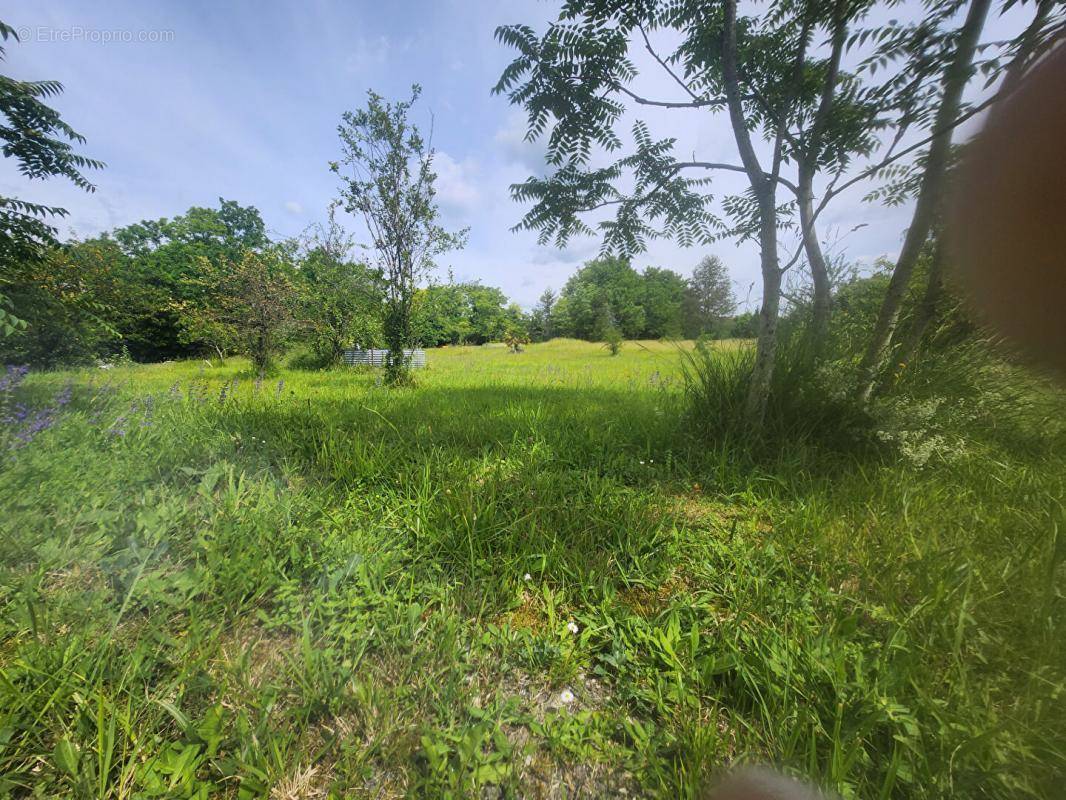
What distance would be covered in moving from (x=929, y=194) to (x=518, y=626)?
3.19 m

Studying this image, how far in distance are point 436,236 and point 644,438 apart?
623cm

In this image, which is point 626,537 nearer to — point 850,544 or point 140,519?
point 850,544

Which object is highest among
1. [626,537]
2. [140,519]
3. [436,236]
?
[436,236]

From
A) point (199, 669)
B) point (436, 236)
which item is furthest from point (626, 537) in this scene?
point (436, 236)

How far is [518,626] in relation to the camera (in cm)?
123

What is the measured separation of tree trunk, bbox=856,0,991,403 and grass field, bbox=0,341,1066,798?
0.69 meters

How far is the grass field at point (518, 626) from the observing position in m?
0.82

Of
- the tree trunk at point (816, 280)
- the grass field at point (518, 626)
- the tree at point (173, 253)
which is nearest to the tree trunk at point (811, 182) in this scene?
the tree trunk at point (816, 280)

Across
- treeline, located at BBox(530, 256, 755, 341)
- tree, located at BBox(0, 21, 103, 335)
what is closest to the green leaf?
tree, located at BBox(0, 21, 103, 335)

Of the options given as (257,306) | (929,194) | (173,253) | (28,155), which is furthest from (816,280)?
(173,253)

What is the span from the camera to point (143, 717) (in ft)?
2.93

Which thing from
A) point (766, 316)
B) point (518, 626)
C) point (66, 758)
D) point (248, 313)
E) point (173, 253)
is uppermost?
point (173, 253)

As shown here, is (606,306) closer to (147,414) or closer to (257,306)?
(257,306)

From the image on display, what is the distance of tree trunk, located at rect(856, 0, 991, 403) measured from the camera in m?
1.53
